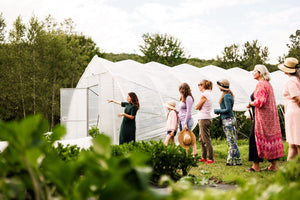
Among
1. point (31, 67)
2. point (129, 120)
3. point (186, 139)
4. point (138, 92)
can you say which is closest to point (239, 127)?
point (138, 92)

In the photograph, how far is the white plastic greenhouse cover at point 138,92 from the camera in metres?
10.5

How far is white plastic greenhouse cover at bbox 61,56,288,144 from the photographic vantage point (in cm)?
1046

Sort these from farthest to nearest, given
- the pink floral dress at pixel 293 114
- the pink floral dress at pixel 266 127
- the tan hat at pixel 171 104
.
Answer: the tan hat at pixel 171 104, the pink floral dress at pixel 266 127, the pink floral dress at pixel 293 114

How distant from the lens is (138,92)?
10609 millimetres

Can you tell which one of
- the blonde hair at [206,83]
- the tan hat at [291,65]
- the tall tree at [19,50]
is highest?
the tall tree at [19,50]

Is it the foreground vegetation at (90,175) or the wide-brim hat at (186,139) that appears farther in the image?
the wide-brim hat at (186,139)

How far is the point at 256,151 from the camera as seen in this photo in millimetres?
5676

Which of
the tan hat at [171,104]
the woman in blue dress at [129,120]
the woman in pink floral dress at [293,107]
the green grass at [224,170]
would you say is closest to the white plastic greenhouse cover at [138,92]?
the tan hat at [171,104]

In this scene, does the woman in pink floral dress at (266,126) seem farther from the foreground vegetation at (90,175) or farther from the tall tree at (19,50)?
the tall tree at (19,50)

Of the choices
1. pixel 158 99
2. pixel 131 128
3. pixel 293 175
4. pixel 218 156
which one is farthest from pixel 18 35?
pixel 293 175

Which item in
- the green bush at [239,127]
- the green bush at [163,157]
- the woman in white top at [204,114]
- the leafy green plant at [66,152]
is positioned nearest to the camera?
the leafy green plant at [66,152]

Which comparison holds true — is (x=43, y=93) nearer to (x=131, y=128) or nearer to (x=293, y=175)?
(x=131, y=128)

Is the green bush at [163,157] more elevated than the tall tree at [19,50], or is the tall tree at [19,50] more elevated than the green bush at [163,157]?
the tall tree at [19,50]

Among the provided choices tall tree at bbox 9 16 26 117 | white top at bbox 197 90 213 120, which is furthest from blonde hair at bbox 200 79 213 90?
tall tree at bbox 9 16 26 117
